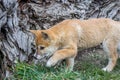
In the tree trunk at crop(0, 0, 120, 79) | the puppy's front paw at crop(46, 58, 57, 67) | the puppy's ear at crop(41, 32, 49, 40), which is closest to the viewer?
the tree trunk at crop(0, 0, 120, 79)

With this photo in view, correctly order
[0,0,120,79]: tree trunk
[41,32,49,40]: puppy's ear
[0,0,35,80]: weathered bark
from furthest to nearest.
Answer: [41,32,49,40]: puppy's ear
[0,0,120,79]: tree trunk
[0,0,35,80]: weathered bark

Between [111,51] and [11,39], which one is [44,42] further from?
[111,51]

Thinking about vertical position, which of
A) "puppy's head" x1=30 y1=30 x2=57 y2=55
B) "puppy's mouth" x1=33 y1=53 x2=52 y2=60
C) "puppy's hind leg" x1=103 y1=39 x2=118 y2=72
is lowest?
"puppy's hind leg" x1=103 y1=39 x2=118 y2=72

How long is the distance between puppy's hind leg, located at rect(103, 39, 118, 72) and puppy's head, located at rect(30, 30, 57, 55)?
120cm

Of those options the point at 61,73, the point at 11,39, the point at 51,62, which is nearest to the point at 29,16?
the point at 11,39

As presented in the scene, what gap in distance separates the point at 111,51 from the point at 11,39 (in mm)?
2128

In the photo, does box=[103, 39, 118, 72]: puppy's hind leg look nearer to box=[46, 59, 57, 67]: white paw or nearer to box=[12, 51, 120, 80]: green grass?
box=[12, 51, 120, 80]: green grass

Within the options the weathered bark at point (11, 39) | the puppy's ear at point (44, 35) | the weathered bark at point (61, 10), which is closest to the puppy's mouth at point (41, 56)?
the weathered bark at point (11, 39)

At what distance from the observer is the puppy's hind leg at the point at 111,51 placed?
7.79 metres

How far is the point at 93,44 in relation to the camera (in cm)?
791

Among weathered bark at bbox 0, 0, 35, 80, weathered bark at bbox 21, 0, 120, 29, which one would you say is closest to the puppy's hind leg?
weathered bark at bbox 21, 0, 120, 29

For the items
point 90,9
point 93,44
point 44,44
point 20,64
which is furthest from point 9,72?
point 90,9

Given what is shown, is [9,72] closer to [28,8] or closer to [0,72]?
[0,72]

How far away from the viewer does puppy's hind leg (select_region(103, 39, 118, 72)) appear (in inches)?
307
